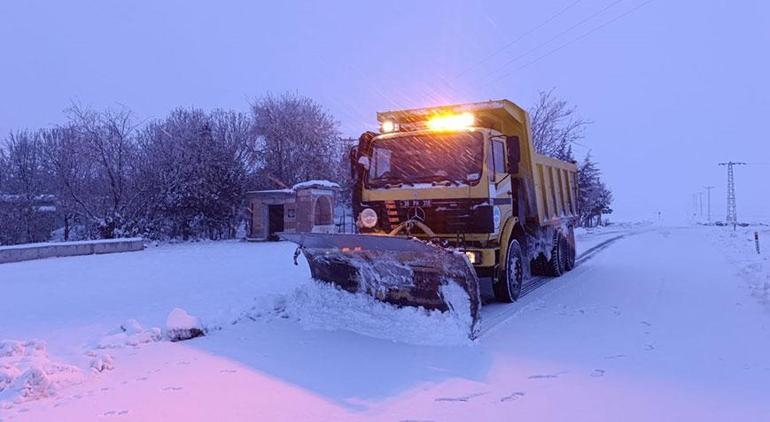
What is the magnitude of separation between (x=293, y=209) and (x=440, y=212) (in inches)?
630

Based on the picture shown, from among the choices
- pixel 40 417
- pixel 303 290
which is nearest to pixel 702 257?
pixel 303 290

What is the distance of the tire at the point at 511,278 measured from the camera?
25.9 ft

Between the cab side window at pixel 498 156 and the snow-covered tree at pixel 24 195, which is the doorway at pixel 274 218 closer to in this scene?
the snow-covered tree at pixel 24 195

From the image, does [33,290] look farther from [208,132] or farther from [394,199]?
[208,132]

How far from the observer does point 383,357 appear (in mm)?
5391

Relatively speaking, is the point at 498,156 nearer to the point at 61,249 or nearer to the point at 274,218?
the point at 61,249

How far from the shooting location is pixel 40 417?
3.98 metres

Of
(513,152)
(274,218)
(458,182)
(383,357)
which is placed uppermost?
(513,152)

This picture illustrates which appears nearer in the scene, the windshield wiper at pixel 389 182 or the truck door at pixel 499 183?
the truck door at pixel 499 183

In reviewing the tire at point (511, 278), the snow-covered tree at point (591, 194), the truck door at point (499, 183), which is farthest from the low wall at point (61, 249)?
the snow-covered tree at point (591, 194)

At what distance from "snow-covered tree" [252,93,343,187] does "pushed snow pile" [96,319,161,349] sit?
75.7ft

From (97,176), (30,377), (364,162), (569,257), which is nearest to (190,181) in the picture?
(97,176)

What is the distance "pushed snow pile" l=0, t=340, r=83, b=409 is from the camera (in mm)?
4402

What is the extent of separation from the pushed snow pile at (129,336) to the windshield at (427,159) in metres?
3.58
